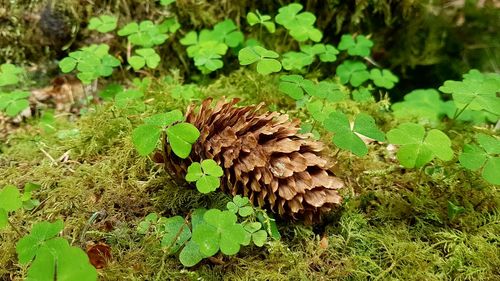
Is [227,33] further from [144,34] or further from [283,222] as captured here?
[283,222]

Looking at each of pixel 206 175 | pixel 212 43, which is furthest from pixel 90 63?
pixel 206 175

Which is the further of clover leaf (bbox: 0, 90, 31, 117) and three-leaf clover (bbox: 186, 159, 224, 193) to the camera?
clover leaf (bbox: 0, 90, 31, 117)

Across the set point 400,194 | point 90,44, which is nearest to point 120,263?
point 400,194

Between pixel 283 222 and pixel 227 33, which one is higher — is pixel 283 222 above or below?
below

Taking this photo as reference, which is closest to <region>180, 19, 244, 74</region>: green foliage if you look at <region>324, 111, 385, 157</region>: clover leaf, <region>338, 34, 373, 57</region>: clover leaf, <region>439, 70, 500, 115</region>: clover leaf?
<region>338, 34, 373, 57</region>: clover leaf

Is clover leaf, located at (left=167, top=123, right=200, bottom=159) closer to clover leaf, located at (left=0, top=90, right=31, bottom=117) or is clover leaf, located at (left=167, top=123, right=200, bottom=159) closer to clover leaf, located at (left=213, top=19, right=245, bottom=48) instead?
clover leaf, located at (left=0, top=90, right=31, bottom=117)
